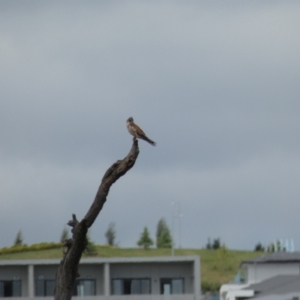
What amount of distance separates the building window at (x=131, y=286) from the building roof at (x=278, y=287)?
7640mm

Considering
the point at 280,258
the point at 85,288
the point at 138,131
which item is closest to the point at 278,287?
the point at 280,258

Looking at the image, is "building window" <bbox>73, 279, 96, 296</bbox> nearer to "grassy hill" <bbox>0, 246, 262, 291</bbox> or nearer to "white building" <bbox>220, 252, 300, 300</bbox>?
"white building" <bbox>220, 252, 300, 300</bbox>

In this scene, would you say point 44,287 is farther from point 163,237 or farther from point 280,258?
point 163,237

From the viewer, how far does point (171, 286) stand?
81188 mm

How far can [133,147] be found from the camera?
62.5 feet

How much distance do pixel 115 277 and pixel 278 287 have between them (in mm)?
15341

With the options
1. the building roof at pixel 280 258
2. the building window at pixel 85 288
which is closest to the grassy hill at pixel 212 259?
the building roof at pixel 280 258

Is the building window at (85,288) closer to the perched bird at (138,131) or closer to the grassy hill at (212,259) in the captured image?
the grassy hill at (212,259)

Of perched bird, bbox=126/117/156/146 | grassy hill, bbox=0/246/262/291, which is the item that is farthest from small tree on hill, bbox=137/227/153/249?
perched bird, bbox=126/117/156/146

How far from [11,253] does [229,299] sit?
33.4m

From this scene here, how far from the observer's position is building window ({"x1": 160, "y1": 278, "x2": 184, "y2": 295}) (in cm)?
8088

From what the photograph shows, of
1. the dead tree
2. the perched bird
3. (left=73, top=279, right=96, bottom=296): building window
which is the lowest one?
(left=73, top=279, right=96, bottom=296): building window

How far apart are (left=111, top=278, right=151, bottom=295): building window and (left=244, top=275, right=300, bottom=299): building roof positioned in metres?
7.64

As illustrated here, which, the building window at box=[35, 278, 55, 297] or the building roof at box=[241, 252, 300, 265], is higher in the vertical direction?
the building roof at box=[241, 252, 300, 265]
